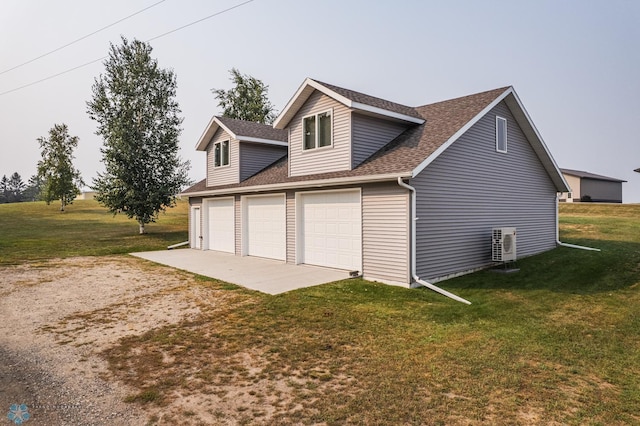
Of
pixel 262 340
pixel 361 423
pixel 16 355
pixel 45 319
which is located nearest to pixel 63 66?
pixel 45 319

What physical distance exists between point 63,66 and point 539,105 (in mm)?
27058

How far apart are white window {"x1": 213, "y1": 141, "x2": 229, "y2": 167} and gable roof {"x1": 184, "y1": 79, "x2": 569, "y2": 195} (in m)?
3.15

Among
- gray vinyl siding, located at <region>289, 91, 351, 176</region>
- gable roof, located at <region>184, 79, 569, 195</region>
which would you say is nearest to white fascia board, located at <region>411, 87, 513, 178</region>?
gable roof, located at <region>184, 79, 569, 195</region>

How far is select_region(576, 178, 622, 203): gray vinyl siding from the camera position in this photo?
41312mm

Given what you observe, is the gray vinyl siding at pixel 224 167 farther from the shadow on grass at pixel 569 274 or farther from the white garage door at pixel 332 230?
the shadow on grass at pixel 569 274

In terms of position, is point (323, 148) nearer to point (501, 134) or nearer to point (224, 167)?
point (501, 134)

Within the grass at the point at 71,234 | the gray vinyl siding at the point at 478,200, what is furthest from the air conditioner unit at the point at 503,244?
the grass at the point at 71,234

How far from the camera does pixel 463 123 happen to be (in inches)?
→ 440

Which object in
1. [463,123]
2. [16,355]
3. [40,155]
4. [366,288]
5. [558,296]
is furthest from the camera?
[40,155]

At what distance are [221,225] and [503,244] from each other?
12736 mm

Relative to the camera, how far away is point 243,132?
57.6 feet

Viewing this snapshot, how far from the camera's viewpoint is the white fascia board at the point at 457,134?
9414 mm

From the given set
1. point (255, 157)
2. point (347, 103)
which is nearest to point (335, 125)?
point (347, 103)

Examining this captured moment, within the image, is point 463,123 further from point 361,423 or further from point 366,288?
point 361,423
